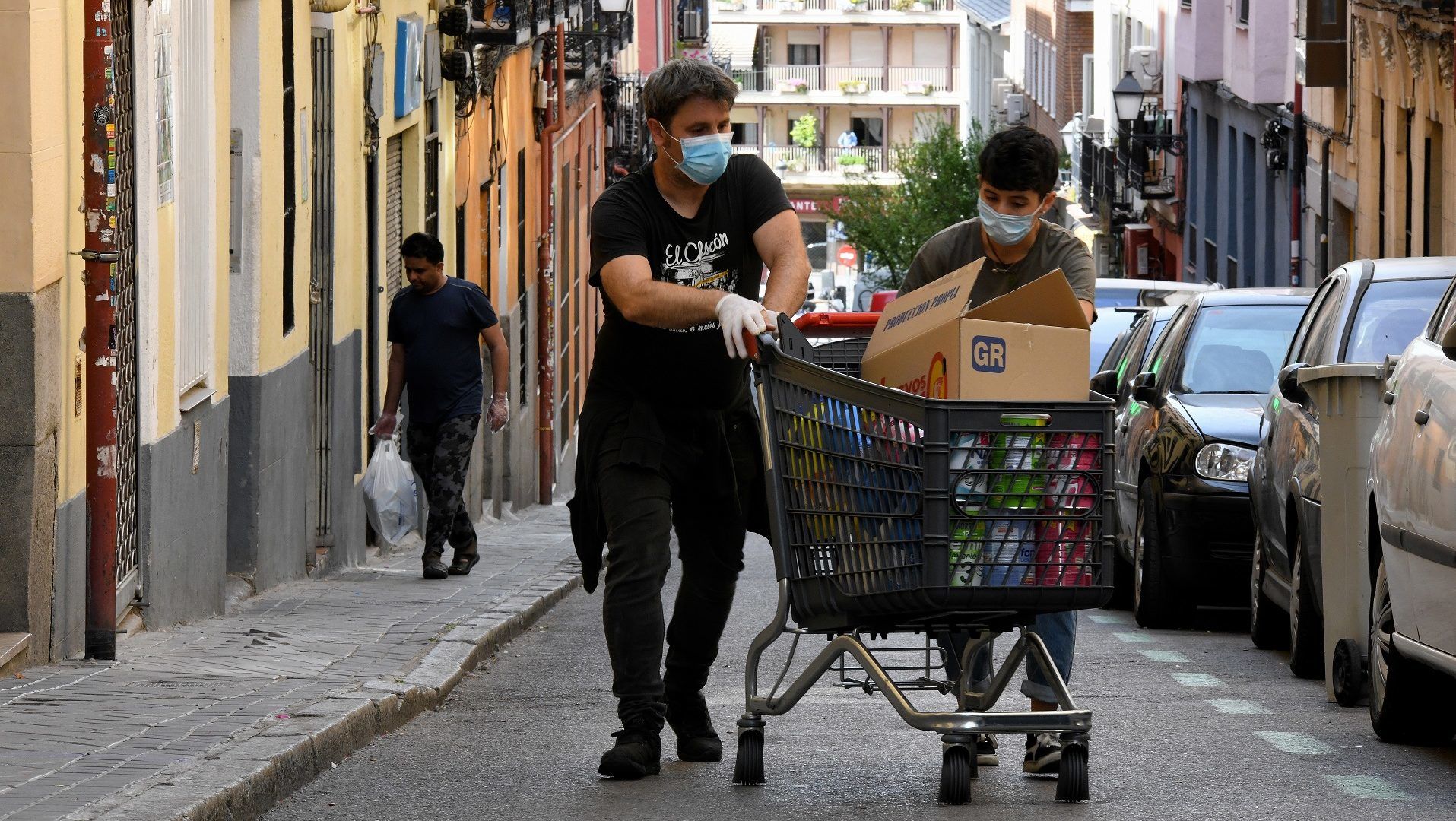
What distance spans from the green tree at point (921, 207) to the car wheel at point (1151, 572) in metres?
55.2

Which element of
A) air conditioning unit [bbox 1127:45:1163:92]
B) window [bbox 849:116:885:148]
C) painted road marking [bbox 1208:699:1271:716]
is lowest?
painted road marking [bbox 1208:699:1271:716]

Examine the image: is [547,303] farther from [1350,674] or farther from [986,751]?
[986,751]

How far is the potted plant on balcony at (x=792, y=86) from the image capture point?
300 feet

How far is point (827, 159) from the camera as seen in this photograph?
9156 cm

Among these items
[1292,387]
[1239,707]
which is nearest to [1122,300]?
[1292,387]

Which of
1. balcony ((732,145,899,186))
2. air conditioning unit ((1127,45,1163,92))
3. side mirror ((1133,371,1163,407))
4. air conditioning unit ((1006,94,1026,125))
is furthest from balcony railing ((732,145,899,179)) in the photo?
side mirror ((1133,371,1163,407))

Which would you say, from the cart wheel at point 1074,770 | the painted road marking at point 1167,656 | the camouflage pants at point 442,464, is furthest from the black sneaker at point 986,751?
the camouflage pants at point 442,464

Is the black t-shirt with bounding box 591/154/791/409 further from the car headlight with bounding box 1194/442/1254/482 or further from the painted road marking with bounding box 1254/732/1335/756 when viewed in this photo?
the car headlight with bounding box 1194/442/1254/482

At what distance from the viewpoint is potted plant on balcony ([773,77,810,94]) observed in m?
91.6

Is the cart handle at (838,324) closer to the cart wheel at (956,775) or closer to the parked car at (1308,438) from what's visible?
the parked car at (1308,438)

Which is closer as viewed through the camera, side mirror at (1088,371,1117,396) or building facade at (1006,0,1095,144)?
side mirror at (1088,371,1117,396)

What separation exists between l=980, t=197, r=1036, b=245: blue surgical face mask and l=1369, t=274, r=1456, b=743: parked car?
47.1 inches

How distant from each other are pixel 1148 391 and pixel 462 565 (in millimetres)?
4193

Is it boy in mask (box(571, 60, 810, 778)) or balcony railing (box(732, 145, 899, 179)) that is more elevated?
balcony railing (box(732, 145, 899, 179))
